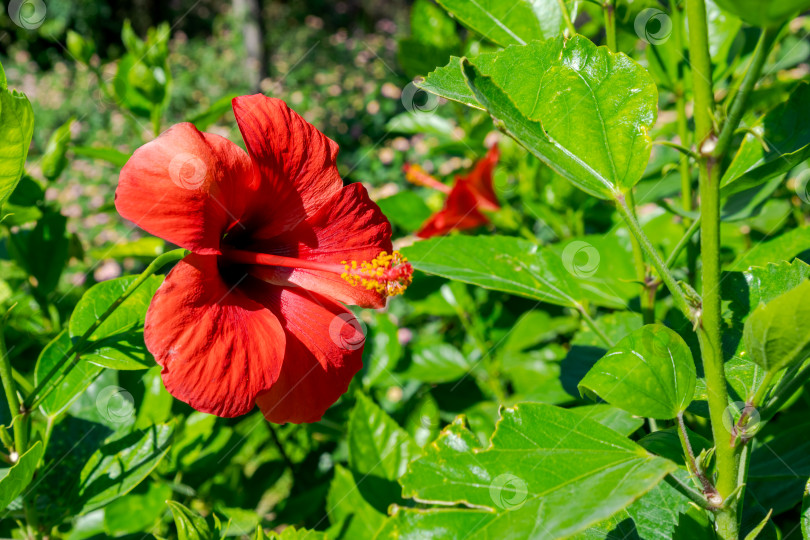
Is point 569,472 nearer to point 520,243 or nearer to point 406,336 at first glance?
point 520,243

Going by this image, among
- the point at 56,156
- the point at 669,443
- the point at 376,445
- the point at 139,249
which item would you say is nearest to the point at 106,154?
the point at 56,156

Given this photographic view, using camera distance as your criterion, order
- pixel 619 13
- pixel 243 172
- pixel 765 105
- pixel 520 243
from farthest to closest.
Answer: pixel 765 105 → pixel 619 13 → pixel 520 243 → pixel 243 172

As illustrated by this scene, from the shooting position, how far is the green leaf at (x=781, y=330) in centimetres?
54

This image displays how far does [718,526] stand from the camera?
680mm

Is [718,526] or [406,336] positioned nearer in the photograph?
[718,526]

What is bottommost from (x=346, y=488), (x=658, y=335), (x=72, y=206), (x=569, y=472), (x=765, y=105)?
(x=72, y=206)

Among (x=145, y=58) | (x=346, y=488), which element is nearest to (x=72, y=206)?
(x=145, y=58)

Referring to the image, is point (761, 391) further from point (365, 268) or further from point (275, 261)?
point (275, 261)

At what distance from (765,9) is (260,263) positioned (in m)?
0.68

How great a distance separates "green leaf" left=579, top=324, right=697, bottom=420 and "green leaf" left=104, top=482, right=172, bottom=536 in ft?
2.82

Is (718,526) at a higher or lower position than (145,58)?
lower

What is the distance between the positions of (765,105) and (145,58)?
1.65 metres

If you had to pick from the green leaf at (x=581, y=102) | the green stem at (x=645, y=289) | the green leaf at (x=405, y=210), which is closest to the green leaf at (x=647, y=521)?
the green stem at (x=645, y=289)

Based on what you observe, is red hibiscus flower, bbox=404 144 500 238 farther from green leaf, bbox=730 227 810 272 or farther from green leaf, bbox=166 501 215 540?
green leaf, bbox=166 501 215 540
